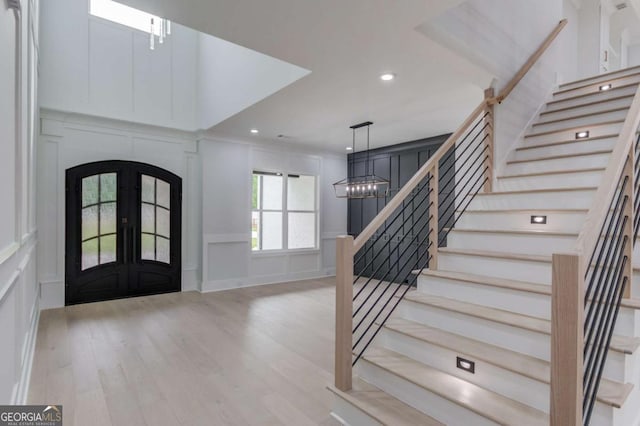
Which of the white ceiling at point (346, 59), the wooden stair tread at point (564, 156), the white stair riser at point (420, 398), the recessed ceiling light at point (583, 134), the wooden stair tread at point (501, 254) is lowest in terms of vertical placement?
the white stair riser at point (420, 398)

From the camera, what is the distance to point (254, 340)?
3.47 m

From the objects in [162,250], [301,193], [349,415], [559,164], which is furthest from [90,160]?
[559,164]

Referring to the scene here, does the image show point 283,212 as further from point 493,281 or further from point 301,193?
point 493,281

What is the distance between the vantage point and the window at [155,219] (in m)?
5.25

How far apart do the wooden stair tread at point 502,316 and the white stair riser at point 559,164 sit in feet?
5.66

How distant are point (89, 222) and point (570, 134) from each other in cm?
631

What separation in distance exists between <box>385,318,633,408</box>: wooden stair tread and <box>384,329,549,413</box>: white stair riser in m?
0.03

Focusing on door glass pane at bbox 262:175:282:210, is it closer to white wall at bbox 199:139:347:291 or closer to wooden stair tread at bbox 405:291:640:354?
white wall at bbox 199:139:347:291

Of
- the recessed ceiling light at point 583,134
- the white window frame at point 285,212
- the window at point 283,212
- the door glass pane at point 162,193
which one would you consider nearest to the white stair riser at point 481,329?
the recessed ceiling light at point 583,134

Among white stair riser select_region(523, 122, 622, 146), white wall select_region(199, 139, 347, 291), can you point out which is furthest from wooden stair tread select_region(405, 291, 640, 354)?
white wall select_region(199, 139, 347, 291)

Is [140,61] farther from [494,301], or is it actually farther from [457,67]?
[494,301]

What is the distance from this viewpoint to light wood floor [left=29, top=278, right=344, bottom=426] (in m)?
2.24

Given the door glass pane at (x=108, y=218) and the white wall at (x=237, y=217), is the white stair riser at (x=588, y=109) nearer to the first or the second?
the white wall at (x=237, y=217)

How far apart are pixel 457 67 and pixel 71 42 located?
5244 millimetres
